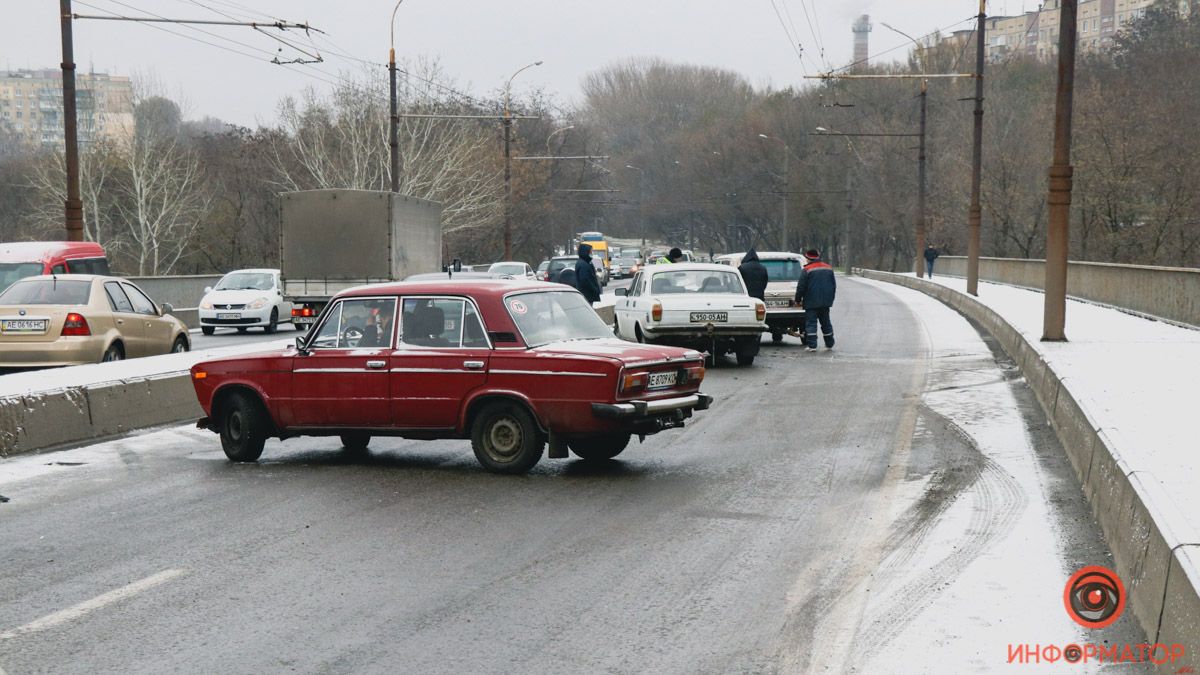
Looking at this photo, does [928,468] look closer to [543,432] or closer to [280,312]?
[543,432]

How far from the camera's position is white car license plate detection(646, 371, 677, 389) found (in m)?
10.3

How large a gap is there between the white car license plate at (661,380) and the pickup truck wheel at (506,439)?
3.05 feet

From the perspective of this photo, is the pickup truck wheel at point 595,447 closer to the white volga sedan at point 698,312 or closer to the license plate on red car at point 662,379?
the license plate on red car at point 662,379

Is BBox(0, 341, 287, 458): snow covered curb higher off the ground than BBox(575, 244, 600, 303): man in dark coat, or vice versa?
BBox(575, 244, 600, 303): man in dark coat

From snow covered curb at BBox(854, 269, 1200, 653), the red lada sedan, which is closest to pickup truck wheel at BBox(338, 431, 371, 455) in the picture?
the red lada sedan

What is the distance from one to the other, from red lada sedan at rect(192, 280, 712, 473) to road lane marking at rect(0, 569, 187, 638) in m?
3.54

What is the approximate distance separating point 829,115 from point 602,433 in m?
86.8

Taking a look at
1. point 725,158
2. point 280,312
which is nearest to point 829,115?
point 725,158

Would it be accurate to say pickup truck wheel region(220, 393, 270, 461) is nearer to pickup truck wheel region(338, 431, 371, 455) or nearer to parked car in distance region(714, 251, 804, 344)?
pickup truck wheel region(338, 431, 371, 455)

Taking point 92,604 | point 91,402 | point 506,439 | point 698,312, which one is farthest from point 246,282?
point 92,604

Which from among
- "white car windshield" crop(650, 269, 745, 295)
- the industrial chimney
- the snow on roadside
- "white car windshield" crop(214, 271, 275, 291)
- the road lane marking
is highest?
the industrial chimney

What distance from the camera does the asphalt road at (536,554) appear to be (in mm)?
5738

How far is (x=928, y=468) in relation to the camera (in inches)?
414

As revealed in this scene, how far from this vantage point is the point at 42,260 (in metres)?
22.3
